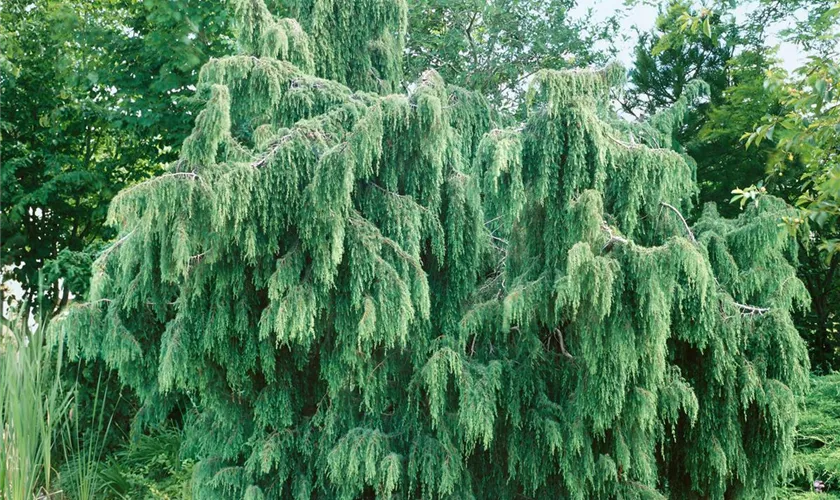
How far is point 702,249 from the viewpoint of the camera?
Answer: 410 cm

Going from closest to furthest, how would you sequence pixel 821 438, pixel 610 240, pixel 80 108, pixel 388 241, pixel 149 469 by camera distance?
1. pixel 610 240
2. pixel 388 241
3. pixel 821 438
4. pixel 149 469
5. pixel 80 108

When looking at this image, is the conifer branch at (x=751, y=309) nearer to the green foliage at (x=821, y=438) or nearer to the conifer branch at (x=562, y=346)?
the conifer branch at (x=562, y=346)

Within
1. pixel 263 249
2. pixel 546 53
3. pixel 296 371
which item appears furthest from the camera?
pixel 546 53

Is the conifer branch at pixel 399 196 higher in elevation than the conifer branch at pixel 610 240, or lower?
higher

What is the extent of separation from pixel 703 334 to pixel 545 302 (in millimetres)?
807

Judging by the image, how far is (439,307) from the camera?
171 inches

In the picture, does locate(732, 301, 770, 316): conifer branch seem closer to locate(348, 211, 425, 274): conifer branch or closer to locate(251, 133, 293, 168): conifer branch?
locate(348, 211, 425, 274): conifer branch

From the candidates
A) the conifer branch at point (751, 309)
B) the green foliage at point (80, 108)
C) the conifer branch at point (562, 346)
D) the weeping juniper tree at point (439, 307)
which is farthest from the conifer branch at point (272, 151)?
the green foliage at point (80, 108)

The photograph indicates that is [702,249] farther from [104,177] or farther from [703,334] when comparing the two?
[104,177]

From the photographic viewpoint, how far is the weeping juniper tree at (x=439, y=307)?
11.8 ft

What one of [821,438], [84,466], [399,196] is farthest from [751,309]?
[84,466]

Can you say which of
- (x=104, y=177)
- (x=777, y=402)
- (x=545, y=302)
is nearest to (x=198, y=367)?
(x=545, y=302)

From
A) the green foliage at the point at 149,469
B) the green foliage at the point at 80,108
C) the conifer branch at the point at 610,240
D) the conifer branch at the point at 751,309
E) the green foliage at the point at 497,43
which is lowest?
the green foliage at the point at 149,469

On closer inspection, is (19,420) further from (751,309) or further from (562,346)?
(751,309)
